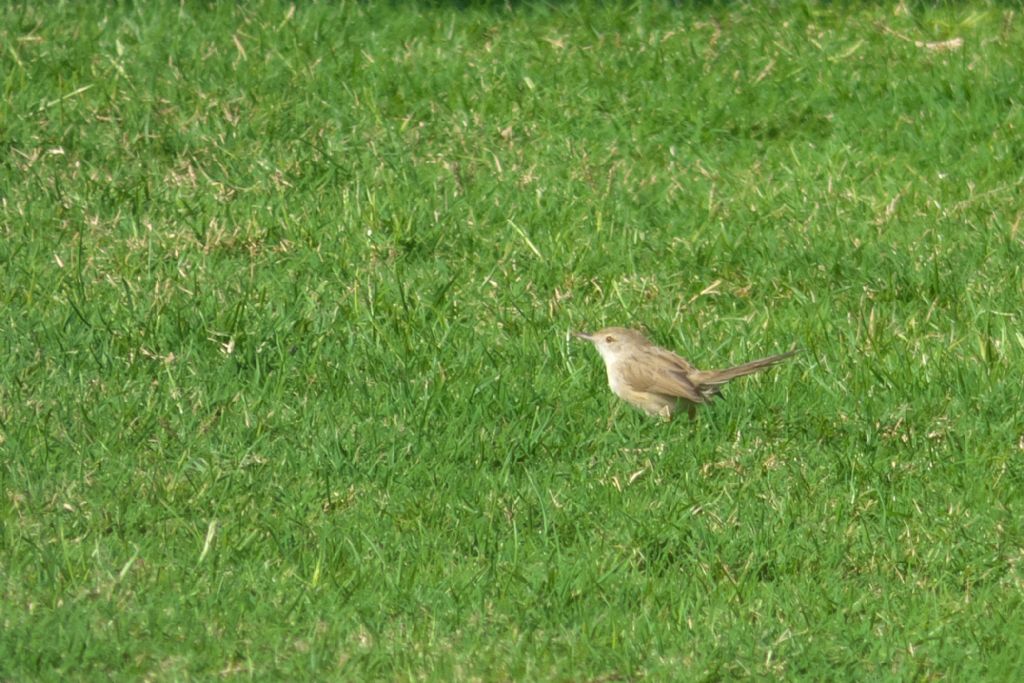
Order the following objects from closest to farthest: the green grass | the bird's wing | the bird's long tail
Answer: the green grass, the bird's wing, the bird's long tail

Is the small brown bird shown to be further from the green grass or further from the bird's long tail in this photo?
the green grass

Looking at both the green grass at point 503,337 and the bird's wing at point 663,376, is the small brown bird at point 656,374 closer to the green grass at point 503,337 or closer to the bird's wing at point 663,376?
the bird's wing at point 663,376

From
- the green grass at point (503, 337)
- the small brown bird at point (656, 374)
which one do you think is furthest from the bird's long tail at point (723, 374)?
the green grass at point (503, 337)

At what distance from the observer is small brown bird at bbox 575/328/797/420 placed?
7238 millimetres

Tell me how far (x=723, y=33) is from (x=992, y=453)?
459 cm

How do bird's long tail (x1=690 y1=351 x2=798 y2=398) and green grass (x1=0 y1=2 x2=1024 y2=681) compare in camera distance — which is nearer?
green grass (x1=0 y1=2 x2=1024 y2=681)

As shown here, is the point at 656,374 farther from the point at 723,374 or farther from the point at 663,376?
the point at 723,374

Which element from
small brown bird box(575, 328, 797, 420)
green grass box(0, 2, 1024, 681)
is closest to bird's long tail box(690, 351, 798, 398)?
small brown bird box(575, 328, 797, 420)

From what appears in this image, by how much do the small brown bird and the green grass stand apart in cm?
14

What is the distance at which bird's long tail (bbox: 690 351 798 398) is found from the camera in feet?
24.3

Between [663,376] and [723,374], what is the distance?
1.00ft

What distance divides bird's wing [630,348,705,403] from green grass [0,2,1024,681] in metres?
0.16

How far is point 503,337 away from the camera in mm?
7820

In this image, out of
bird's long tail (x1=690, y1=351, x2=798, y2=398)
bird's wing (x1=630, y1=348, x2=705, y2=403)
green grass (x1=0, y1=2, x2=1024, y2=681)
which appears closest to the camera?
green grass (x1=0, y1=2, x2=1024, y2=681)
